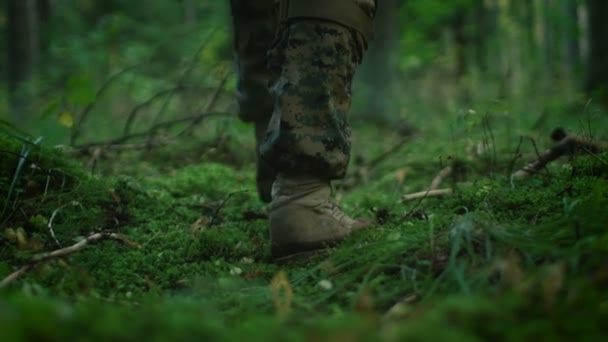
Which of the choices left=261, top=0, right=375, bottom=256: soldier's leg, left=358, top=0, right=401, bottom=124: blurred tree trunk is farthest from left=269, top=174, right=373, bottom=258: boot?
left=358, top=0, right=401, bottom=124: blurred tree trunk

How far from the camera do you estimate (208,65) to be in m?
5.00

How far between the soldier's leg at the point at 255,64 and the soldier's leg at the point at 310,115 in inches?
21.0

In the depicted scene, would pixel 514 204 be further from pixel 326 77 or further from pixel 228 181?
pixel 228 181

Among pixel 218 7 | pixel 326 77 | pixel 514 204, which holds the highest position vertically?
pixel 218 7

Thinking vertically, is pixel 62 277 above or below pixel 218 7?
below

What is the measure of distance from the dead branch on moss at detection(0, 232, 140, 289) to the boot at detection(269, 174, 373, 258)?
1.71 feet

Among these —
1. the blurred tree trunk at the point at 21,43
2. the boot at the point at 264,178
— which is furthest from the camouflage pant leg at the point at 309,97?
the blurred tree trunk at the point at 21,43

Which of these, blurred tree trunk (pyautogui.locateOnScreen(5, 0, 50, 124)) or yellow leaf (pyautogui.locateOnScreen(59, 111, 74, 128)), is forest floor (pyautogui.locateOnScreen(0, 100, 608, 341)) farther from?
blurred tree trunk (pyautogui.locateOnScreen(5, 0, 50, 124))

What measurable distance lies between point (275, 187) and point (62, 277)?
0.75 m

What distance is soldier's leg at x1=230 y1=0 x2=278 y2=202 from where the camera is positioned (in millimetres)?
2273

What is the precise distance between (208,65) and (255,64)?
2.75 metres

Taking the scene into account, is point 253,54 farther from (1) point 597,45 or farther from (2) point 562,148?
(1) point 597,45

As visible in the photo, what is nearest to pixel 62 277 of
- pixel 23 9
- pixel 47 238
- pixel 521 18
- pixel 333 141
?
pixel 47 238

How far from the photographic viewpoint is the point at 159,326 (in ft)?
2.19
